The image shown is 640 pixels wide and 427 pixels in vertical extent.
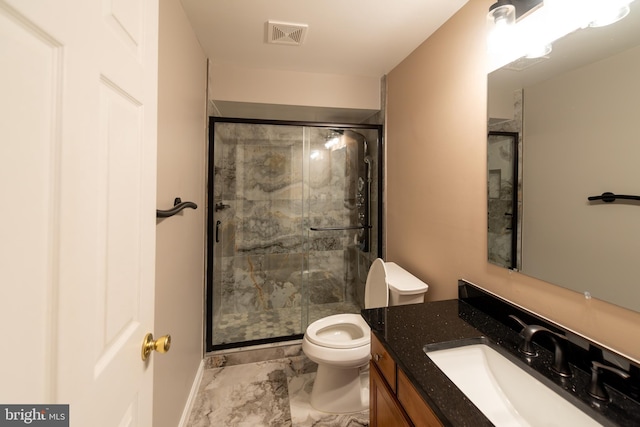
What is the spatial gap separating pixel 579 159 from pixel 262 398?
6.92 ft

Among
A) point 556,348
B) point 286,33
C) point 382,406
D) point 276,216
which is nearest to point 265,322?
point 276,216

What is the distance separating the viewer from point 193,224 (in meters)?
1.79

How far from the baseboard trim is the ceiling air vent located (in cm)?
236

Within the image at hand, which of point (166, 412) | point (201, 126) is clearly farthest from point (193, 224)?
point (166, 412)

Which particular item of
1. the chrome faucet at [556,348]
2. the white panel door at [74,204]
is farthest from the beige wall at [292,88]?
the chrome faucet at [556,348]

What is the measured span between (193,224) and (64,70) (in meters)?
1.48

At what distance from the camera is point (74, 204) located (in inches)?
17.4

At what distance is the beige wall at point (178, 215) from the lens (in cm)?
123

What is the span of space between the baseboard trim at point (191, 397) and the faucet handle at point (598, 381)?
185cm

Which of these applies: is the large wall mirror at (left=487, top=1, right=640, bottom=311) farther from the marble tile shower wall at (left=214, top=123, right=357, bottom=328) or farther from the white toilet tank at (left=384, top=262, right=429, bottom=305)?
the marble tile shower wall at (left=214, top=123, right=357, bottom=328)

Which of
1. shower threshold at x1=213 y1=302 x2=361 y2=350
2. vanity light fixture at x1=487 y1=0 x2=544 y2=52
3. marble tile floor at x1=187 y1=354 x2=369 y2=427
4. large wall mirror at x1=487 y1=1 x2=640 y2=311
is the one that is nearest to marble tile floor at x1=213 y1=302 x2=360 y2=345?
shower threshold at x1=213 y1=302 x2=361 y2=350

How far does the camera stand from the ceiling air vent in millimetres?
1638

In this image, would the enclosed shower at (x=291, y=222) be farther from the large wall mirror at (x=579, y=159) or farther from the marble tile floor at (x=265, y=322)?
the large wall mirror at (x=579, y=159)

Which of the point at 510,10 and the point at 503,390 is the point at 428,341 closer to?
the point at 503,390
